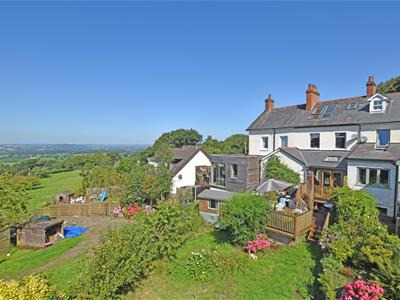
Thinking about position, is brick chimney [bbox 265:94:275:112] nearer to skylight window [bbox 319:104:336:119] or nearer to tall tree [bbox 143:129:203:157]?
skylight window [bbox 319:104:336:119]

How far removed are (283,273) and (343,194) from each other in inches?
246

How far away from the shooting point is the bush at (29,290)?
6359mm

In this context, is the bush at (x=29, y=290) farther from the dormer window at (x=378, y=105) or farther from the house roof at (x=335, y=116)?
the dormer window at (x=378, y=105)

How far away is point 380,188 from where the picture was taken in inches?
623

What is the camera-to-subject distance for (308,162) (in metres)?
20.7

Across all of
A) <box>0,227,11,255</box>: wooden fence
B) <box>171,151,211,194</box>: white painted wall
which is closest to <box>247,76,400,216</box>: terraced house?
<box>171,151,211,194</box>: white painted wall

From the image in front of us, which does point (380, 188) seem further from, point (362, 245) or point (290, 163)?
point (362, 245)

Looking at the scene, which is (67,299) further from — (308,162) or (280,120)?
(280,120)

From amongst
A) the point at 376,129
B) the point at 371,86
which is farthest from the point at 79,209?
the point at 371,86

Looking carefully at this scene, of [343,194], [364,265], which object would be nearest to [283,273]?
[364,265]

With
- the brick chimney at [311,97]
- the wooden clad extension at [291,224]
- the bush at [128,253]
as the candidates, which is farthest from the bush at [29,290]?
the brick chimney at [311,97]

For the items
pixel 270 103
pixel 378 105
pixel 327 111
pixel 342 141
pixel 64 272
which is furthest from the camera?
pixel 270 103

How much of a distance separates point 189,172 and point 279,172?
1150 cm

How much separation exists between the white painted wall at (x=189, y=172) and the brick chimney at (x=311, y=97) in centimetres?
1374
